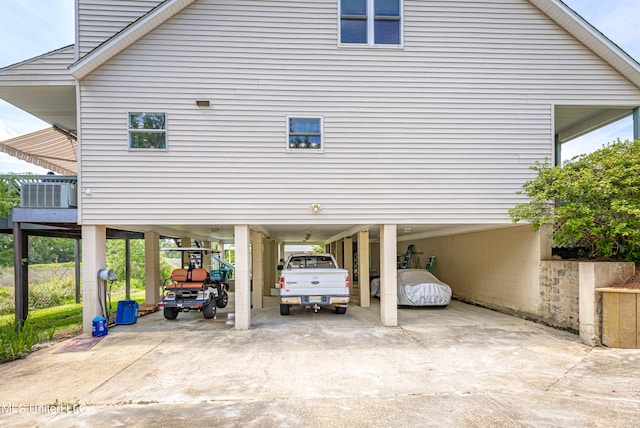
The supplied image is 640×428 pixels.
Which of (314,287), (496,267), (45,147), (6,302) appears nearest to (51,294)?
(6,302)

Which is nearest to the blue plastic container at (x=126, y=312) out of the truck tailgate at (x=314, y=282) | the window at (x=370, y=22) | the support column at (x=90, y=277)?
the support column at (x=90, y=277)

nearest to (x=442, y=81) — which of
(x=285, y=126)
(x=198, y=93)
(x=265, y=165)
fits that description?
(x=285, y=126)

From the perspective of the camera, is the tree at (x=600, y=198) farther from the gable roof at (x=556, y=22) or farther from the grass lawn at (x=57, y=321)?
the grass lawn at (x=57, y=321)

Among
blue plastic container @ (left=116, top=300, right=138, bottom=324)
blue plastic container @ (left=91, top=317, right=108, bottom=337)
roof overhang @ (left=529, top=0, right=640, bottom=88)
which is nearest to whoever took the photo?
blue plastic container @ (left=91, top=317, right=108, bottom=337)

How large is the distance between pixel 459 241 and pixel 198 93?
9737 millimetres

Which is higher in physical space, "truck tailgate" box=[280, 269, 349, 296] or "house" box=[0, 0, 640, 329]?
"house" box=[0, 0, 640, 329]

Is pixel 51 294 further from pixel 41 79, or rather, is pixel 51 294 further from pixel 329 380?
pixel 329 380

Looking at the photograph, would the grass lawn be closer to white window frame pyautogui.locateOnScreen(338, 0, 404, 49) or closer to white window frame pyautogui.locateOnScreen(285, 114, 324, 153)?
white window frame pyautogui.locateOnScreen(285, 114, 324, 153)

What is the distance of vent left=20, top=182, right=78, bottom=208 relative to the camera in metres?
8.34

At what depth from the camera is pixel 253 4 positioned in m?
8.31

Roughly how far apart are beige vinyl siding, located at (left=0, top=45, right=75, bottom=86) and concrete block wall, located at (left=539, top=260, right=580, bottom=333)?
1146cm

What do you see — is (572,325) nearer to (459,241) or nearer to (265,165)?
(459,241)

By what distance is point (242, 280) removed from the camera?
27.2 ft

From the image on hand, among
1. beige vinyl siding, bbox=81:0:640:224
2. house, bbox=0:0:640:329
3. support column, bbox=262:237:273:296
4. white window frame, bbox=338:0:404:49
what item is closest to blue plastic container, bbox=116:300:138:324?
house, bbox=0:0:640:329
